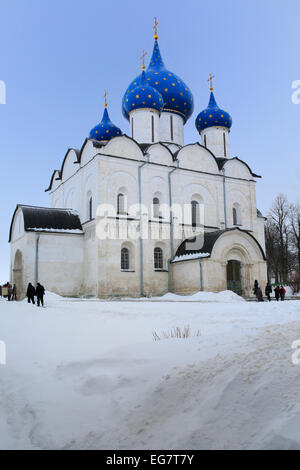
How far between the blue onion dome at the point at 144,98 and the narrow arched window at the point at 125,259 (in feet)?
26.8

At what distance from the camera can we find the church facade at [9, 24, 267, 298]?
1817 centimetres

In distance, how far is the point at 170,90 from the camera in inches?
928

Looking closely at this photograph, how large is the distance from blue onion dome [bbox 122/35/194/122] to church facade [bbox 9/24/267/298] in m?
0.38

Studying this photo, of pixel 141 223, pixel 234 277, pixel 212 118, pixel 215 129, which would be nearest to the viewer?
pixel 141 223

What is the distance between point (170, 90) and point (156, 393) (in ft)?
73.6

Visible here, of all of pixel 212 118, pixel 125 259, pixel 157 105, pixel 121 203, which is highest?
pixel 212 118

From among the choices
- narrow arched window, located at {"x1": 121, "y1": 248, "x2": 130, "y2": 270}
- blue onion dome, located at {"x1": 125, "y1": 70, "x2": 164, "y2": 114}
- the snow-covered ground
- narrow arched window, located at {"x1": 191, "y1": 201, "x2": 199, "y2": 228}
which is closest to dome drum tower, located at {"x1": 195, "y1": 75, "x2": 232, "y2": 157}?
blue onion dome, located at {"x1": 125, "y1": 70, "x2": 164, "y2": 114}

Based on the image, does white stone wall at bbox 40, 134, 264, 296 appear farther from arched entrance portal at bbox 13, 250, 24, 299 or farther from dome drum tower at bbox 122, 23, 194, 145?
arched entrance portal at bbox 13, 250, 24, 299

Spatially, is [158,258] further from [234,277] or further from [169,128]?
[169,128]

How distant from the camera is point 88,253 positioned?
18.8m

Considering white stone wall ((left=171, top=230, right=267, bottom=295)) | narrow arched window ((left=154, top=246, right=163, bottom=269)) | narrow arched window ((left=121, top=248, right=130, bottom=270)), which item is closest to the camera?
white stone wall ((left=171, top=230, right=267, bottom=295))

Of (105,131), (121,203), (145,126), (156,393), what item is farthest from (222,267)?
(156,393)
